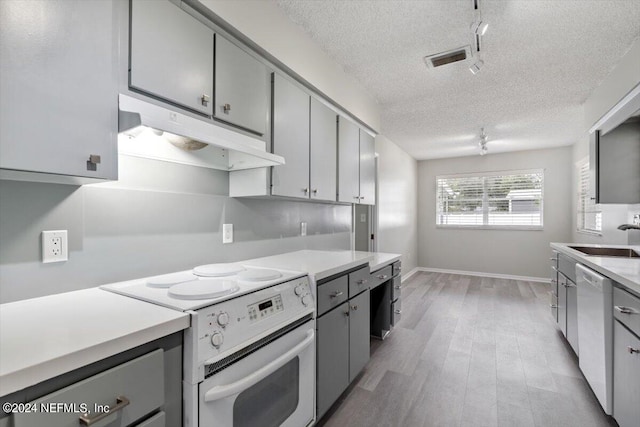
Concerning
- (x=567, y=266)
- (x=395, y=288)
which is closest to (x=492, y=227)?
(x=567, y=266)

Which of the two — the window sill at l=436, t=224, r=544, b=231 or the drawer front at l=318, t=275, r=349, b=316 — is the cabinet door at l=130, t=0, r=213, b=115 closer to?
the drawer front at l=318, t=275, r=349, b=316

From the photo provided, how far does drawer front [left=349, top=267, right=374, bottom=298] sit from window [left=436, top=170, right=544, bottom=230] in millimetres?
4883

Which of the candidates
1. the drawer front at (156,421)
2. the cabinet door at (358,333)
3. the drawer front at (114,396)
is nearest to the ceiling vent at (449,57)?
the cabinet door at (358,333)

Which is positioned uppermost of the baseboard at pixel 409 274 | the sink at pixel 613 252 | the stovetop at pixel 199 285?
the stovetop at pixel 199 285

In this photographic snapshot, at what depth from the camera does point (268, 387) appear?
1301 millimetres

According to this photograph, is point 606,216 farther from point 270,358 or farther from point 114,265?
point 114,265

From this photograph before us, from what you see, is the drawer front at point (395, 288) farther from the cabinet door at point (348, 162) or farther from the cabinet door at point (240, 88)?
the cabinet door at point (240, 88)

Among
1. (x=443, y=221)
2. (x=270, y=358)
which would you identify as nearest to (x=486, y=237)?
(x=443, y=221)

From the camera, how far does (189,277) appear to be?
1489mm

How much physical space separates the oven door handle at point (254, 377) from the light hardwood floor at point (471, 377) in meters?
0.74

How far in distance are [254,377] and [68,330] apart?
2.09 feet

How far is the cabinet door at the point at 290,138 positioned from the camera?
1888mm

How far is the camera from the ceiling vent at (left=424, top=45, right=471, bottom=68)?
7.03 feet

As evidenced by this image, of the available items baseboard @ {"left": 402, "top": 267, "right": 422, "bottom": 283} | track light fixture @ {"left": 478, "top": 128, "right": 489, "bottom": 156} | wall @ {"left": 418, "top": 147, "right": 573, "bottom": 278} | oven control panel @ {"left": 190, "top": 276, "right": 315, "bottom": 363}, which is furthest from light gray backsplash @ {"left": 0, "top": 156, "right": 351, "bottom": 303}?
wall @ {"left": 418, "top": 147, "right": 573, "bottom": 278}
